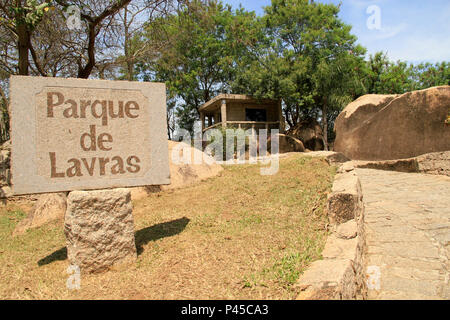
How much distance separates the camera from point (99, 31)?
8.05 metres

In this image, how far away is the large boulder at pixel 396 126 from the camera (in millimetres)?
7477

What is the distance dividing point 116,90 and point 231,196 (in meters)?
2.67

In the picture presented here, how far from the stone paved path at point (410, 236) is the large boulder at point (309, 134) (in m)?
13.7

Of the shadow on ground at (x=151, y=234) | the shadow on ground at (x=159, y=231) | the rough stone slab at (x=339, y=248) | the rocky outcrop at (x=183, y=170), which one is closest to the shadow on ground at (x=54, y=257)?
the shadow on ground at (x=151, y=234)

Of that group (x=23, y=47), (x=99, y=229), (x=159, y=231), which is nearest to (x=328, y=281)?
(x=99, y=229)

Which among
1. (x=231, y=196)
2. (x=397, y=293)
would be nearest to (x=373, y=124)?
(x=231, y=196)

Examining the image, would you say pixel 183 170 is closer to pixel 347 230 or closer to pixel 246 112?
pixel 347 230

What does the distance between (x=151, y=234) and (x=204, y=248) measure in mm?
940

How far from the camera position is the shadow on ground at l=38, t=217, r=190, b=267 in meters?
3.24

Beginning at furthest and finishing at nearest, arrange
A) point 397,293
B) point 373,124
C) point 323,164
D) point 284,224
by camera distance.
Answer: point 373,124 → point 323,164 → point 284,224 → point 397,293

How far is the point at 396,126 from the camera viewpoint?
845 cm

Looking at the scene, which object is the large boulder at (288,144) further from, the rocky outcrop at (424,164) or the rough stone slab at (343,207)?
the rough stone slab at (343,207)

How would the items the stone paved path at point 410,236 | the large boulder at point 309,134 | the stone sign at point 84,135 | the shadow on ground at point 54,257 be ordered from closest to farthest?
the stone paved path at point 410,236, the stone sign at point 84,135, the shadow on ground at point 54,257, the large boulder at point 309,134
